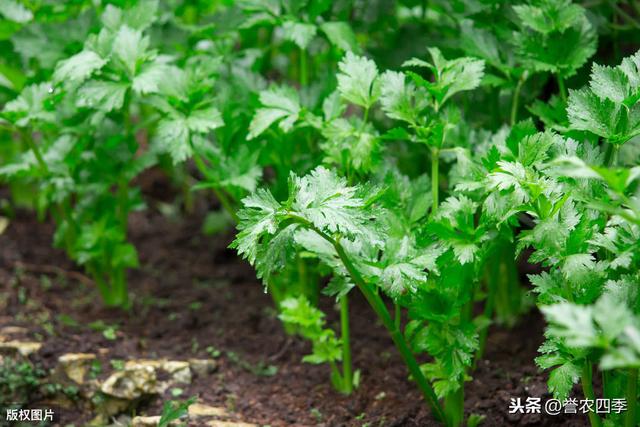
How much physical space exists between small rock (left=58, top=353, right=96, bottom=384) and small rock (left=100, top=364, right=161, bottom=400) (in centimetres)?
12

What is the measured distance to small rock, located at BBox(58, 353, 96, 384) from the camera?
7.04 feet

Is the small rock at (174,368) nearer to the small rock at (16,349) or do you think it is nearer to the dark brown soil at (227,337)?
the dark brown soil at (227,337)

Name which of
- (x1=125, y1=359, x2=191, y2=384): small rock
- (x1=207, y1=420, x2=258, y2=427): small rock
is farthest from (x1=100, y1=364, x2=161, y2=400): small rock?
(x1=207, y1=420, x2=258, y2=427): small rock

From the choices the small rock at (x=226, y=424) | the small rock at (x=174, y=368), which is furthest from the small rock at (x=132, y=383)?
the small rock at (x=226, y=424)

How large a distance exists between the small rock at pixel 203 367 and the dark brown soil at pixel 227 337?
0.02m

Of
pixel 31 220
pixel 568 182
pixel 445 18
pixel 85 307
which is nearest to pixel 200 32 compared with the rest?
pixel 445 18

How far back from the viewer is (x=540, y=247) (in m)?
1.45

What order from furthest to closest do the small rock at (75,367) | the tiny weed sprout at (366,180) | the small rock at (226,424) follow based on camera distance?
the small rock at (75,367) → the small rock at (226,424) → the tiny weed sprout at (366,180)

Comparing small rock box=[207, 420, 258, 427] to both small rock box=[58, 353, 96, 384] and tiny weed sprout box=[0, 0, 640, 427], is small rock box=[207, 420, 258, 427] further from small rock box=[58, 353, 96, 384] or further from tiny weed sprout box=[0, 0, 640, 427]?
small rock box=[58, 353, 96, 384]

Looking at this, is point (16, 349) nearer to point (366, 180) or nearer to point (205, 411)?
point (205, 411)

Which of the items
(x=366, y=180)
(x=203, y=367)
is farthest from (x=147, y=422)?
(x=366, y=180)

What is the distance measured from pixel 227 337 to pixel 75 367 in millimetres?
491

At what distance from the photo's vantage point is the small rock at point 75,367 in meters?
2.15

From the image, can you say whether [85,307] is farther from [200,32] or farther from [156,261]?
[200,32]
